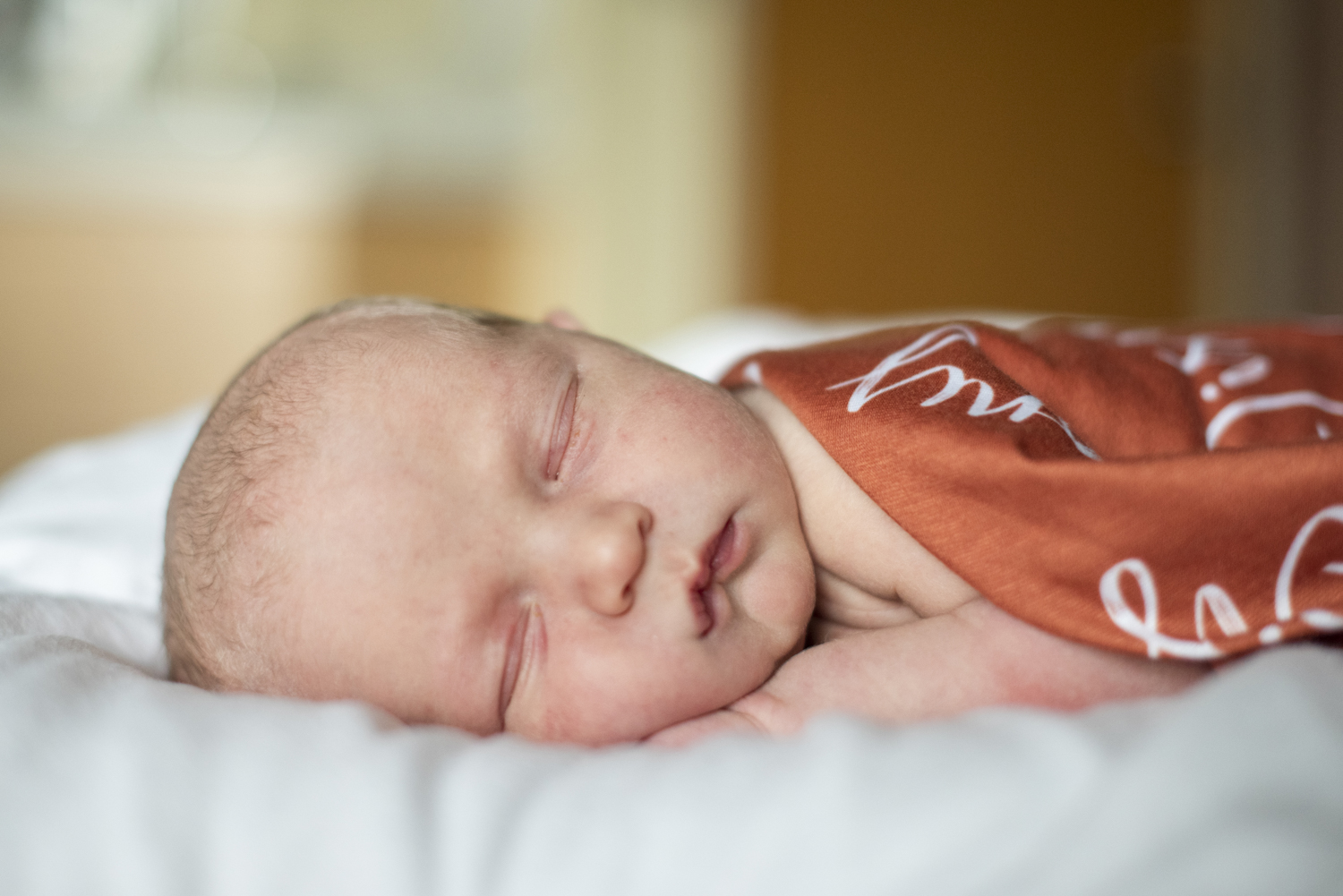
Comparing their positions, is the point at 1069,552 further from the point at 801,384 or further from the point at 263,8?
the point at 263,8

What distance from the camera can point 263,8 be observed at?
3.33 meters

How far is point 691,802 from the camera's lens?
0.47m

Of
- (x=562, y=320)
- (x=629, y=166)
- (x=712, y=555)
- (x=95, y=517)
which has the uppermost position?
(x=629, y=166)

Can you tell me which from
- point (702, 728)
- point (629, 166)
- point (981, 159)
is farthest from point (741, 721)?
point (981, 159)

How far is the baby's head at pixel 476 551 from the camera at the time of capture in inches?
26.4

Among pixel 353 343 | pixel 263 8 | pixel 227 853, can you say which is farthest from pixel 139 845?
pixel 263 8

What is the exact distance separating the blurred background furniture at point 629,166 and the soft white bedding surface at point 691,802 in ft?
8.92

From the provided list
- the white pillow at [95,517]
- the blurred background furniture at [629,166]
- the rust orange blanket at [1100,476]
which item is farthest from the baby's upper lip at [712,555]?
the blurred background furniture at [629,166]

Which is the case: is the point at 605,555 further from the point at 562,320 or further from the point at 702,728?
the point at 562,320

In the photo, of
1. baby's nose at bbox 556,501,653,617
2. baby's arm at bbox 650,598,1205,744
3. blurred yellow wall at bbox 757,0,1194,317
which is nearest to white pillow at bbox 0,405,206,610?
baby's nose at bbox 556,501,653,617

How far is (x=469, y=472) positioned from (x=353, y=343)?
15cm

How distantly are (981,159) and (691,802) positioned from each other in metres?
3.61

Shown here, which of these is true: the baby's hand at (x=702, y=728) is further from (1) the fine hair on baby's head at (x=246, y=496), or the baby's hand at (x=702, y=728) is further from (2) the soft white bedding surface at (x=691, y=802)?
(1) the fine hair on baby's head at (x=246, y=496)

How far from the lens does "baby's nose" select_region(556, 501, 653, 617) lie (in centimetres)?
66
